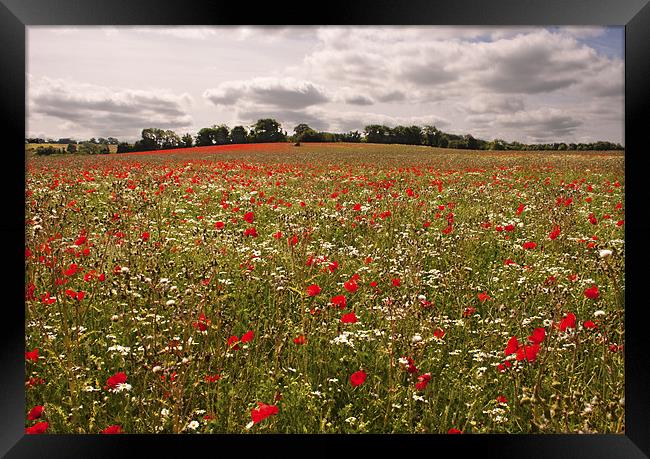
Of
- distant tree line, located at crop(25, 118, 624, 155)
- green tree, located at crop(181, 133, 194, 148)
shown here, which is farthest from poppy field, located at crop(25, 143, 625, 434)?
green tree, located at crop(181, 133, 194, 148)

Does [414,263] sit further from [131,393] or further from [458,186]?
[458,186]

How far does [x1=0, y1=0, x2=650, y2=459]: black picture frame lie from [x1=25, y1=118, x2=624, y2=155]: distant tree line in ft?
9.60

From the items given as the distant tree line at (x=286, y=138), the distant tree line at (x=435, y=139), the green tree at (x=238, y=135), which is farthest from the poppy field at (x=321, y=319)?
the green tree at (x=238, y=135)

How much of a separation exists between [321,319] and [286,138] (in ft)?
14.7

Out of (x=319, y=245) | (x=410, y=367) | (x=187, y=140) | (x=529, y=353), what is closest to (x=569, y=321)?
(x=529, y=353)

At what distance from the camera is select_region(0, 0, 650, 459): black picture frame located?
7.97 feet

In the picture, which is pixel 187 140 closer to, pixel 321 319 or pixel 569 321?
pixel 321 319

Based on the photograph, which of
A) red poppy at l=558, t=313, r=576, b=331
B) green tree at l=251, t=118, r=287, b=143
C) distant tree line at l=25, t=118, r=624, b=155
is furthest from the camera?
green tree at l=251, t=118, r=287, b=143

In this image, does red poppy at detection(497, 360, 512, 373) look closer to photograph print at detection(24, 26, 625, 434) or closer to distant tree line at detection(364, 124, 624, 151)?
photograph print at detection(24, 26, 625, 434)

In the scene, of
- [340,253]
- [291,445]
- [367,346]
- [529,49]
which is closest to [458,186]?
[529,49]

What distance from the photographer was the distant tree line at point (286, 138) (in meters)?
5.87
